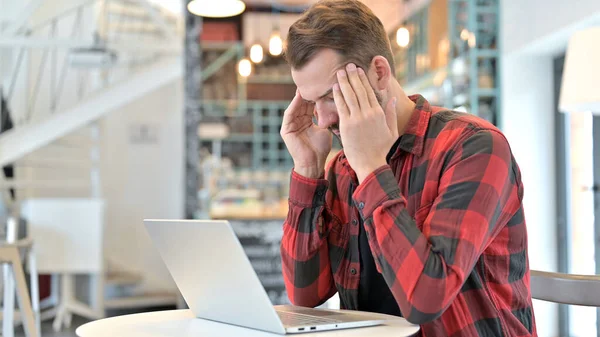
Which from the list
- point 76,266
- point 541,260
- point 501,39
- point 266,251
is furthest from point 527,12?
point 76,266

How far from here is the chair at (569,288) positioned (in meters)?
1.47

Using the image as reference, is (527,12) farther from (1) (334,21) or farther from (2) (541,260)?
(1) (334,21)

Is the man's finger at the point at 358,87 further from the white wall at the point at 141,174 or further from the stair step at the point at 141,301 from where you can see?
the white wall at the point at 141,174

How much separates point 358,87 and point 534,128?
4.29 meters

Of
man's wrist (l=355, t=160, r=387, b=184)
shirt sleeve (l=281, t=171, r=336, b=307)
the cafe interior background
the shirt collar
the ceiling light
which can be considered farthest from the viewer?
the cafe interior background

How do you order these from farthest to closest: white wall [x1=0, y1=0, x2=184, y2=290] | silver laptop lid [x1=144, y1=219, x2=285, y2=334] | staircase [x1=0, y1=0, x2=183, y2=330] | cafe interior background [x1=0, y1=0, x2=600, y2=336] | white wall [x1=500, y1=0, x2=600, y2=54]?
white wall [x1=0, y1=0, x2=184, y2=290] → staircase [x1=0, y1=0, x2=183, y2=330] → cafe interior background [x1=0, y1=0, x2=600, y2=336] → white wall [x1=500, y1=0, x2=600, y2=54] → silver laptop lid [x1=144, y1=219, x2=285, y2=334]

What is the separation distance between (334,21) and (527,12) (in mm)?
3909

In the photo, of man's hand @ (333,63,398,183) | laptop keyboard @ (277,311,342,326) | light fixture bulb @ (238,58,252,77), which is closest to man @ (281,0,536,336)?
man's hand @ (333,63,398,183)

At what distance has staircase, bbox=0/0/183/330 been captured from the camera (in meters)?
6.72

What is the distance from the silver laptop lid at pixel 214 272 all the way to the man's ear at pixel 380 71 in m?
0.44

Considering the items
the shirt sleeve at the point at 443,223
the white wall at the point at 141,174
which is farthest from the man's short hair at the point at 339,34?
the white wall at the point at 141,174

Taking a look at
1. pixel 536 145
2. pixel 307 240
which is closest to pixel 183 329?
pixel 307 240

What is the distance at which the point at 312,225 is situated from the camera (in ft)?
5.00

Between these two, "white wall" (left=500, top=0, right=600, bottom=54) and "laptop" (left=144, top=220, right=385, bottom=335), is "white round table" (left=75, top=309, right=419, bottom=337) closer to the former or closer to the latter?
"laptop" (left=144, top=220, right=385, bottom=335)
